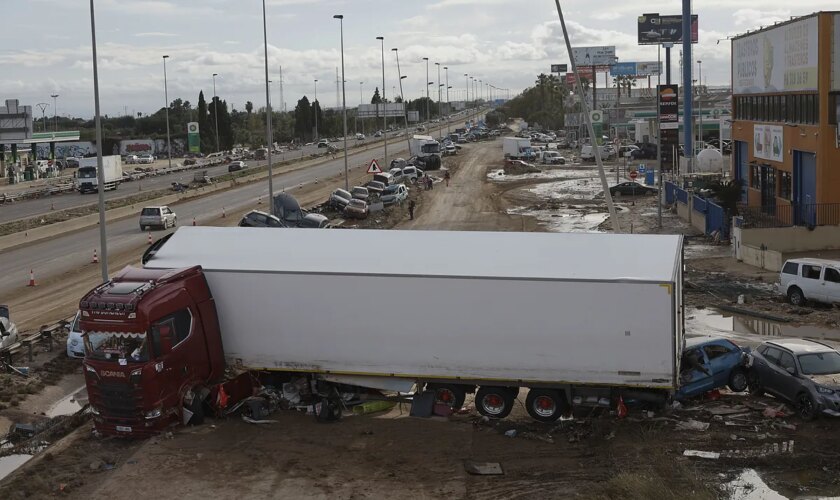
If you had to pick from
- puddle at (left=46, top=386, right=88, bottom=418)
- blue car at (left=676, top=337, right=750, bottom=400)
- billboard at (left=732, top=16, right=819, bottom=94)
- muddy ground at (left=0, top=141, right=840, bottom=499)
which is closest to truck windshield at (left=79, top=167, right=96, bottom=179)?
billboard at (left=732, top=16, right=819, bottom=94)

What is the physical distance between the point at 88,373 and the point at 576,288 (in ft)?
27.0

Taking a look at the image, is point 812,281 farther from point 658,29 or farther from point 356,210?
point 658,29

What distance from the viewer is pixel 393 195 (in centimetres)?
5869

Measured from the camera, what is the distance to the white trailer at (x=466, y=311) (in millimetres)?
15484

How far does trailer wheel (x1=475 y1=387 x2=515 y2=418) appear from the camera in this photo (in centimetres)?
1670

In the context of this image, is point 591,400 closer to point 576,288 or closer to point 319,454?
point 576,288

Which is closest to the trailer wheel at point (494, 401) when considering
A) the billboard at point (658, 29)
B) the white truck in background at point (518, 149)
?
the white truck in background at point (518, 149)

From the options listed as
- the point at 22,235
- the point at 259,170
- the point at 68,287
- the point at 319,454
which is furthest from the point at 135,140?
the point at 319,454

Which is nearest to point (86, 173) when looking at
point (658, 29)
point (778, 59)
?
point (778, 59)

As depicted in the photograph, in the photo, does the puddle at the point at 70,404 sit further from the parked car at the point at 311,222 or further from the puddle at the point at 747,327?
the parked car at the point at 311,222

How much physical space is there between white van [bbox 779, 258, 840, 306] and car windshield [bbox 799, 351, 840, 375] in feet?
33.7

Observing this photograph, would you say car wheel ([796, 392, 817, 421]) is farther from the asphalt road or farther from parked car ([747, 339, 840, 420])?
the asphalt road

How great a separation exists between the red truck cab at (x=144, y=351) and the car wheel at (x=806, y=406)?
10334 millimetres

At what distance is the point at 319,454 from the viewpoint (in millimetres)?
15680
